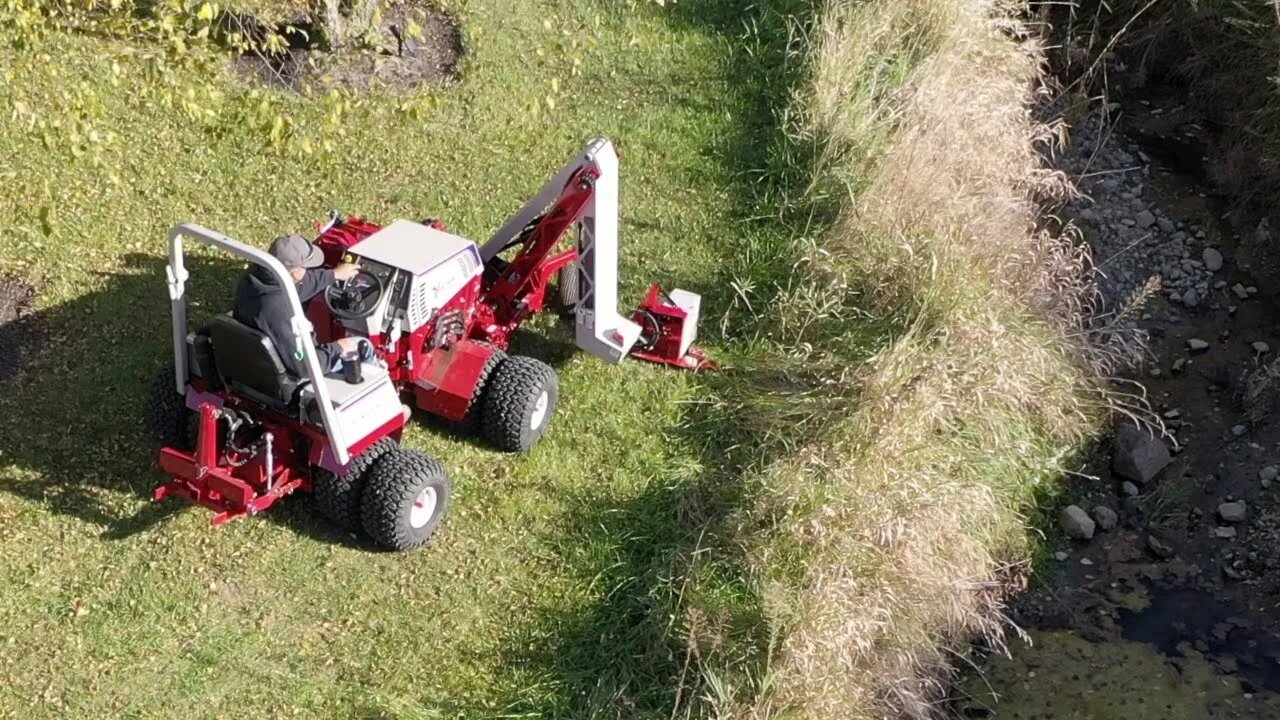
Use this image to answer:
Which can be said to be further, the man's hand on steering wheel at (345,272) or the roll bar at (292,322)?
the man's hand on steering wheel at (345,272)

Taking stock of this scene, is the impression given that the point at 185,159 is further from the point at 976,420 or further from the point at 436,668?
the point at 976,420

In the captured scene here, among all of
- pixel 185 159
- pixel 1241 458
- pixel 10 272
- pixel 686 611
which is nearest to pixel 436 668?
pixel 686 611

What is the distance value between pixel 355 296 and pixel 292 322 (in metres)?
0.74

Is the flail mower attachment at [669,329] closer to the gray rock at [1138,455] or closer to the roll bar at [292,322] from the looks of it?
the roll bar at [292,322]

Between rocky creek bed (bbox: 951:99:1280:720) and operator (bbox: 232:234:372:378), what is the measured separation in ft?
12.5

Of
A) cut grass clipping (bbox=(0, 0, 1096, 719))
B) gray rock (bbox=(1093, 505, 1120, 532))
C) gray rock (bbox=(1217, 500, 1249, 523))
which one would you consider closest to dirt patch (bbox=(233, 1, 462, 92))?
cut grass clipping (bbox=(0, 0, 1096, 719))

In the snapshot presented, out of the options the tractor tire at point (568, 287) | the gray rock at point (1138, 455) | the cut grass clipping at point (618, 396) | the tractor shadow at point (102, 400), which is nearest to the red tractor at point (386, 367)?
the tractor tire at point (568, 287)

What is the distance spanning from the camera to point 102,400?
6988mm

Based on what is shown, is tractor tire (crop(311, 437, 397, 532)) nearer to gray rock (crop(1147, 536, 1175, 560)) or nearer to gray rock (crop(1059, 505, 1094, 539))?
gray rock (crop(1059, 505, 1094, 539))

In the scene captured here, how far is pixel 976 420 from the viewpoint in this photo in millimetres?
7324

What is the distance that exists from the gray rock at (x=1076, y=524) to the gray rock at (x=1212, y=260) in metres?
2.96

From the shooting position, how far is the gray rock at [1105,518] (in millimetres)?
7496

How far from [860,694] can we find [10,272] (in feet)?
19.3

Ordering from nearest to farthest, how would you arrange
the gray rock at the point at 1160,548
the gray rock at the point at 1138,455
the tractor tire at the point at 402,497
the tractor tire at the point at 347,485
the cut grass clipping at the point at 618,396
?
the cut grass clipping at the point at 618,396 → the tractor tire at the point at 402,497 → the tractor tire at the point at 347,485 → the gray rock at the point at 1160,548 → the gray rock at the point at 1138,455
